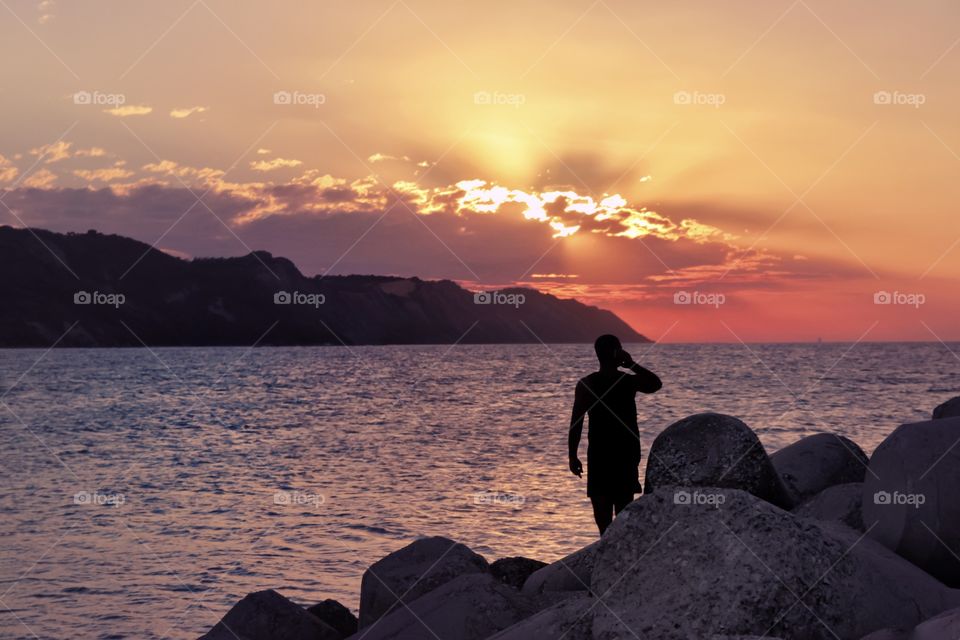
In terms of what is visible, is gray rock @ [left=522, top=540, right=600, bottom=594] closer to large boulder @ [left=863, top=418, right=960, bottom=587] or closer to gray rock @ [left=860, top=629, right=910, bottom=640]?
large boulder @ [left=863, top=418, right=960, bottom=587]

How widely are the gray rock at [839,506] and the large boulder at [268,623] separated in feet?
15.7

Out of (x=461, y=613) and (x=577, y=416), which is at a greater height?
(x=577, y=416)

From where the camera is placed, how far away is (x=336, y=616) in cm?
1000

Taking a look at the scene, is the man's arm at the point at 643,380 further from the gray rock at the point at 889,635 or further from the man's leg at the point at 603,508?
the gray rock at the point at 889,635

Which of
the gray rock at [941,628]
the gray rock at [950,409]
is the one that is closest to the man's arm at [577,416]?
the gray rock at [941,628]

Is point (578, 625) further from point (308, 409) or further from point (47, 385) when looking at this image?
point (47, 385)

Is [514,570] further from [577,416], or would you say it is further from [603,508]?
[577,416]

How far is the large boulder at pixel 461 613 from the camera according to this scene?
756 cm

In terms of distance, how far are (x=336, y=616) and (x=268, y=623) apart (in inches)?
42.0

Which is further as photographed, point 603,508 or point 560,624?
point 603,508

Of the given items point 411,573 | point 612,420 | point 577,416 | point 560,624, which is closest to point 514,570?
point 411,573

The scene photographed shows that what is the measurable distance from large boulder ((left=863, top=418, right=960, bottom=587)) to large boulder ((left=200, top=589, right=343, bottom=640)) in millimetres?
5188

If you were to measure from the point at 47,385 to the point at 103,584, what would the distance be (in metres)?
69.8

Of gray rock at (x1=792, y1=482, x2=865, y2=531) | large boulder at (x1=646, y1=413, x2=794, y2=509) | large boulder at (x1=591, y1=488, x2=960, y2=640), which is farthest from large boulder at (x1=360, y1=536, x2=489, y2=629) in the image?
gray rock at (x1=792, y1=482, x2=865, y2=531)
